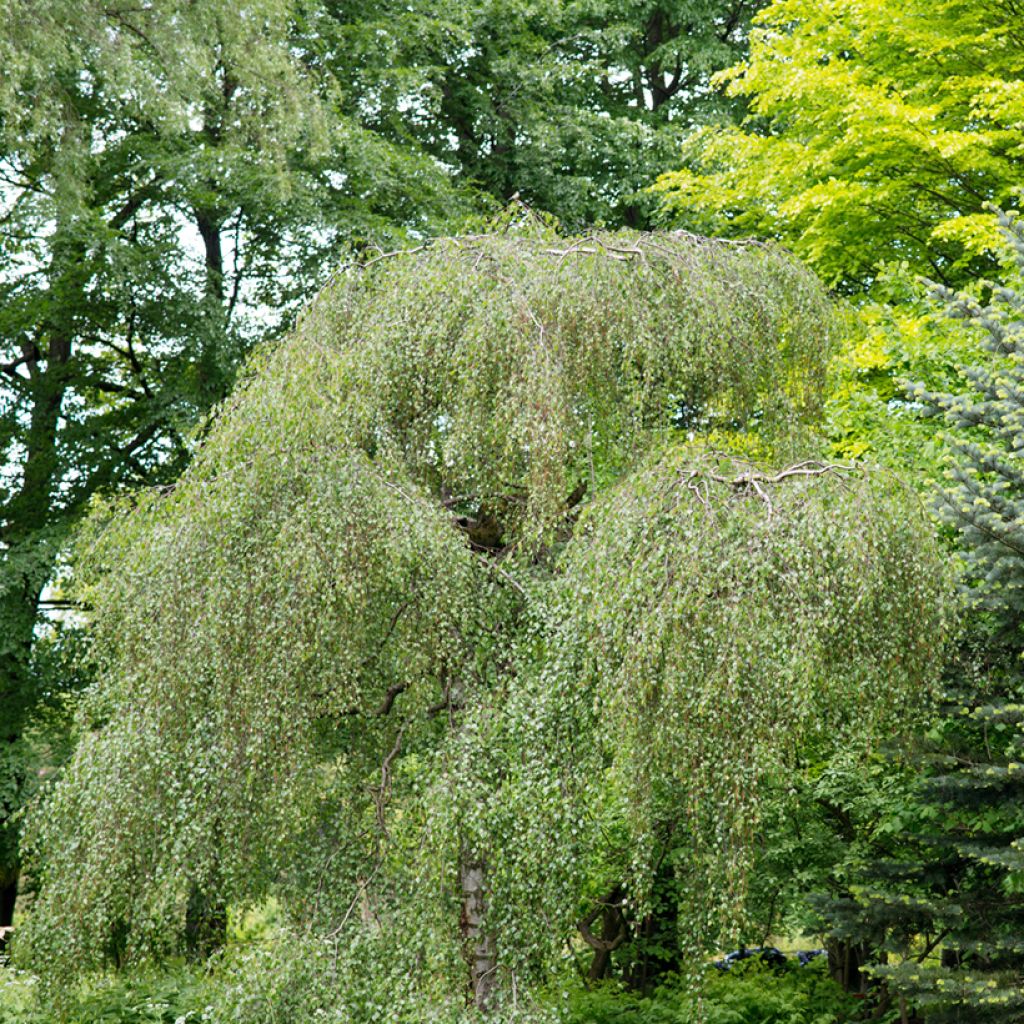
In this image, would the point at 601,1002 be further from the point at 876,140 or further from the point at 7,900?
the point at 876,140

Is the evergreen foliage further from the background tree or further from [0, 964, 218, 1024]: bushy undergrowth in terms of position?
the background tree

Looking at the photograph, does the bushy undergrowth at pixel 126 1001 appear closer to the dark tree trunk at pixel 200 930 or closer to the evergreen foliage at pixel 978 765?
the dark tree trunk at pixel 200 930

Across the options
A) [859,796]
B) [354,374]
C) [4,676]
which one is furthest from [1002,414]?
[4,676]

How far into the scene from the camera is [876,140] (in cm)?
1159

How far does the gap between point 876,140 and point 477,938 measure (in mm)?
8052

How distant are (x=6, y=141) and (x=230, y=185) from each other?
85.0 inches

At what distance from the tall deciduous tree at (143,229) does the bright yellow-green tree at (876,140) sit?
324 cm

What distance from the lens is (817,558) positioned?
237 inches

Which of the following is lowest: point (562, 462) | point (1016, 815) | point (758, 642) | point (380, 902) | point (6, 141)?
point (380, 902)

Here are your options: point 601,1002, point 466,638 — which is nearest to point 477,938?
point 466,638

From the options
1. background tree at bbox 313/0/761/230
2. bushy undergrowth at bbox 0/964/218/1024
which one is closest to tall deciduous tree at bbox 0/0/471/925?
background tree at bbox 313/0/761/230

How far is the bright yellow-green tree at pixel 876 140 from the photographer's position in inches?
440

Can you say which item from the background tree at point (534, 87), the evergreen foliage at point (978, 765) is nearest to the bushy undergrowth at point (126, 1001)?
the evergreen foliage at point (978, 765)

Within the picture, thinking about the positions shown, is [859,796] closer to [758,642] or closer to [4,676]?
[758,642]
